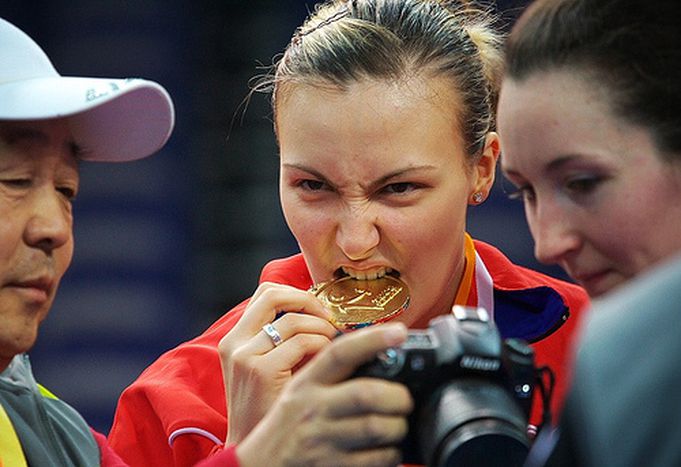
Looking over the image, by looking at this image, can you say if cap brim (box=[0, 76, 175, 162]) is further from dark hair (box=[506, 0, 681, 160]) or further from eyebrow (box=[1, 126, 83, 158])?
dark hair (box=[506, 0, 681, 160])

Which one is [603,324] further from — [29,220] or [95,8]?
[95,8]

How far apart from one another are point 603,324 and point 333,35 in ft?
4.20

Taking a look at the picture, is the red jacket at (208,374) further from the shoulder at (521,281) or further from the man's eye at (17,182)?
the man's eye at (17,182)

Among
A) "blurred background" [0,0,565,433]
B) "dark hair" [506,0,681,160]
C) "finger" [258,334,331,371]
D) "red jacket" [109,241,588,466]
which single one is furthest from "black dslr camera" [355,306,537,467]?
"blurred background" [0,0,565,433]

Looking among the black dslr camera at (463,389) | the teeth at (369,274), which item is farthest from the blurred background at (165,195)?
the black dslr camera at (463,389)

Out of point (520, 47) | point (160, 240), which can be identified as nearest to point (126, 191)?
point (160, 240)

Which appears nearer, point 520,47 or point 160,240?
point 520,47

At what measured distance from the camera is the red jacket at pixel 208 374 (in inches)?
71.6

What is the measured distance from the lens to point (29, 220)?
1.58 meters

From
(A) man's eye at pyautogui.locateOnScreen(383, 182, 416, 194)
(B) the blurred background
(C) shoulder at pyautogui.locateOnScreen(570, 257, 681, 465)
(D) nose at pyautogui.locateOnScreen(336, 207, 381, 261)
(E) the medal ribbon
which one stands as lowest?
(B) the blurred background

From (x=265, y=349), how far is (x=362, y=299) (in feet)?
0.78

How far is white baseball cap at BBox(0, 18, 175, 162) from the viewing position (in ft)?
5.21

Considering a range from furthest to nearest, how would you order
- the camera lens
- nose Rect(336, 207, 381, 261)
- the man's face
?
nose Rect(336, 207, 381, 261)
the man's face
the camera lens

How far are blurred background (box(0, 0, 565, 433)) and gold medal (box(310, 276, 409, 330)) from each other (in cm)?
244
